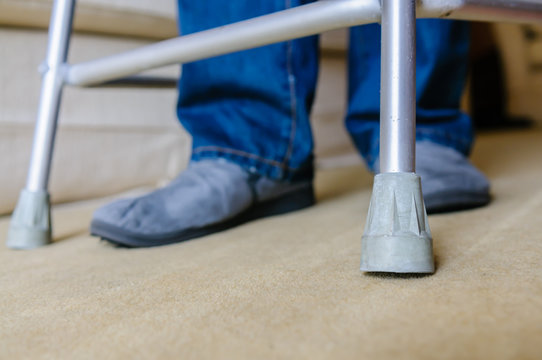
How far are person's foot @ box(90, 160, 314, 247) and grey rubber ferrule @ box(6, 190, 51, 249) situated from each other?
0.09m

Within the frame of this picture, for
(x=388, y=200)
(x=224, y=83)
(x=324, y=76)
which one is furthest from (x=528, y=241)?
(x=324, y=76)

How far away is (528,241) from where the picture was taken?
16.0 inches

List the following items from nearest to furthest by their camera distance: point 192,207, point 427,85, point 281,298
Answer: point 281,298, point 192,207, point 427,85

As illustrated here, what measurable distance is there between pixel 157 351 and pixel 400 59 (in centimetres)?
25

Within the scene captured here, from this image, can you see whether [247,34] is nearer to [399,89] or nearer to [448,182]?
[399,89]

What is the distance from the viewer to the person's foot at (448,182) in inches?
21.5

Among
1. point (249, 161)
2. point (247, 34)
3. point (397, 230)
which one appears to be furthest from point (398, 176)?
point (249, 161)

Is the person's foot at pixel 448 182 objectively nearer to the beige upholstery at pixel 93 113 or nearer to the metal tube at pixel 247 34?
the metal tube at pixel 247 34

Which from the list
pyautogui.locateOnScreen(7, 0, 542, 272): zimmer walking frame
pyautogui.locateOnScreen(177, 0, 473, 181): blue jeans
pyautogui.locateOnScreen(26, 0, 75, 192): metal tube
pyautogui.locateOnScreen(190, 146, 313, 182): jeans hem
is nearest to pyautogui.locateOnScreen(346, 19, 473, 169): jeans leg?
pyautogui.locateOnScreen(177, 0, 473, 181): blue jeans

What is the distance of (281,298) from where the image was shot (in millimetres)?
320

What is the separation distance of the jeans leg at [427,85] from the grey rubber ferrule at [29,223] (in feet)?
1.35

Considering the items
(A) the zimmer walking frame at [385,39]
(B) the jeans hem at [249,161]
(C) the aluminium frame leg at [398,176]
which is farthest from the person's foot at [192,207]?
(C) the aluminium frame leg at [398,176]

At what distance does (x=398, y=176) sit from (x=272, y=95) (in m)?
0.30

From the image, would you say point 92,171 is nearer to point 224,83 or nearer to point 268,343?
point 224,83
